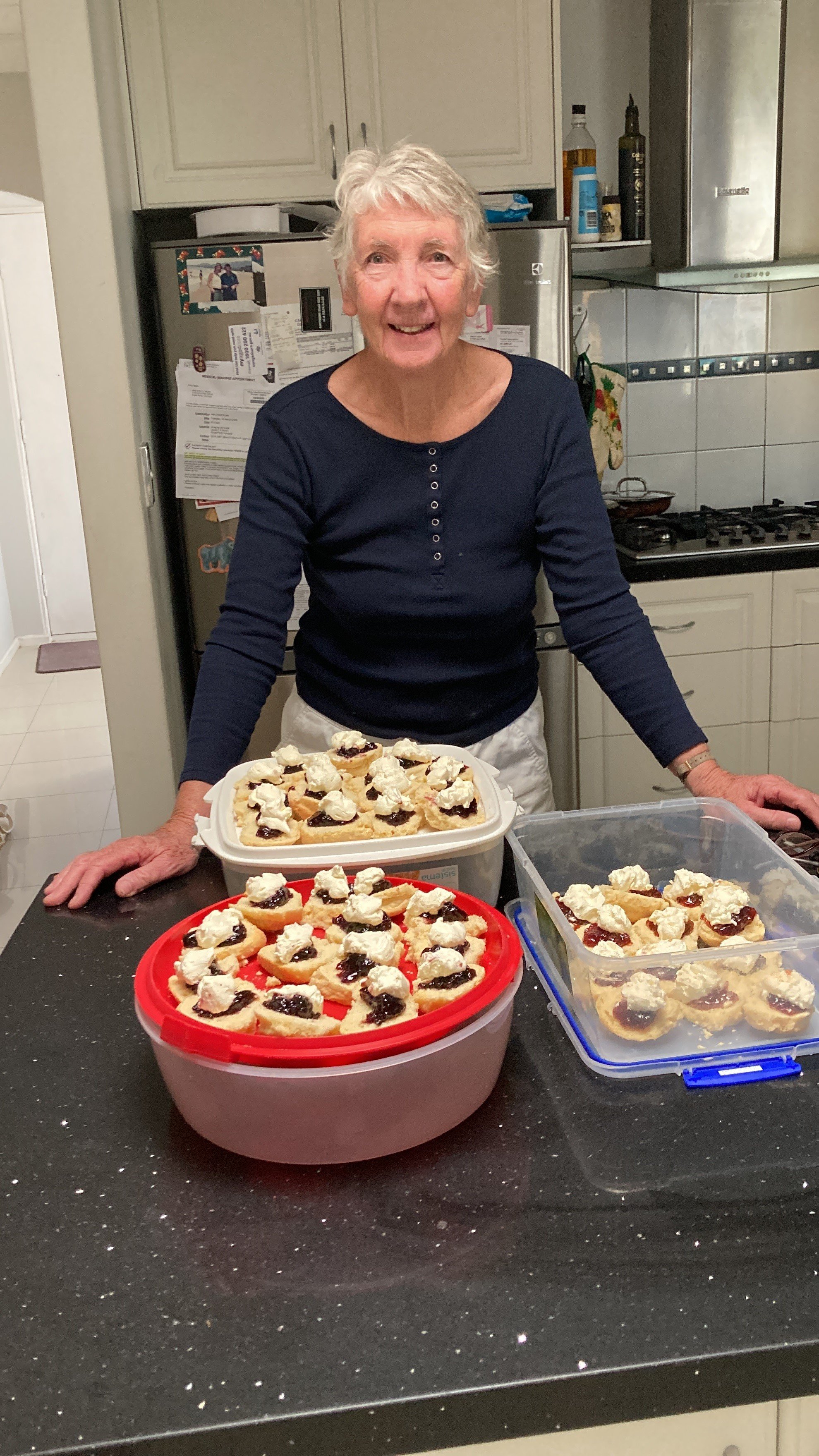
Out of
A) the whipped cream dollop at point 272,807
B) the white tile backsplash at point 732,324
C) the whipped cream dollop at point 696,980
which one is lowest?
the whipped cream dollop at point 696,980

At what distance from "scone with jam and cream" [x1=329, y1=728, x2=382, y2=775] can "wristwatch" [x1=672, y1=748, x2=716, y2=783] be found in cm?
39

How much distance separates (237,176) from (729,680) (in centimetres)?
170

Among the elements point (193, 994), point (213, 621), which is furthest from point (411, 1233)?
point (213, 621)

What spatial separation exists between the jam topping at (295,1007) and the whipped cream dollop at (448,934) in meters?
0.12

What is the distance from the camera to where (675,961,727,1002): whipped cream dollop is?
2.94 feet

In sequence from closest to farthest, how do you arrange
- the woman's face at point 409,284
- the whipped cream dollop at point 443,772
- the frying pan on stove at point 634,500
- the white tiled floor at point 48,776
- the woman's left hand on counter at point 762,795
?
the whipped cream dollop at point 443,772, the woman's left hand on counter at point 762,795, the woman's face at point 409,284, the frying pan on stove at point 634,500, the white tiled floor at point 48,776

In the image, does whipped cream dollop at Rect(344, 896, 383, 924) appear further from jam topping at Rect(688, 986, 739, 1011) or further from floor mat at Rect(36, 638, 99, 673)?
floor mat at Rect(36, 638, 99, 673)

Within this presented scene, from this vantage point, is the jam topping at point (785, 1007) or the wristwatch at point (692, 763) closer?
the jam topping at point (785, 1007)

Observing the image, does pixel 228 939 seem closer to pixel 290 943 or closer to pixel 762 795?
pixel 290 943

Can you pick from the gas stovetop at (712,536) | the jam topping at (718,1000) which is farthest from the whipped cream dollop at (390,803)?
the gas stovetop at (712,536)

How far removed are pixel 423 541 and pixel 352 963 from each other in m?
0.86

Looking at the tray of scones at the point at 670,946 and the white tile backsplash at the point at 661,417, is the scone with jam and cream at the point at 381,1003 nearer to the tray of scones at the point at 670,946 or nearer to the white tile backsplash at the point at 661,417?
the tray of scones at the point at 670,946

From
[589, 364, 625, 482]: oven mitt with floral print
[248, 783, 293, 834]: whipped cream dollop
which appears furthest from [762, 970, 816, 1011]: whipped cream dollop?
[589, 364, 625, 482]: oven mitt with floral print

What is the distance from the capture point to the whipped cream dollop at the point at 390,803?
1.08 meters
